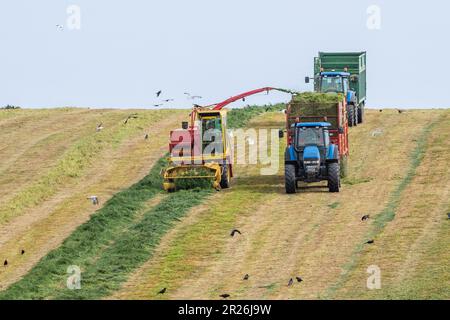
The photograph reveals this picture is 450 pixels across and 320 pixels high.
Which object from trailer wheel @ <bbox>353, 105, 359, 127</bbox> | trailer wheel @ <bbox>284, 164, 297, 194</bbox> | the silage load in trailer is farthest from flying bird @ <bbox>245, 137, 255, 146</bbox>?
trailer wheel @ <bbox>284, 164, 297, 194</bbox>

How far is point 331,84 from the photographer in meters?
51.5

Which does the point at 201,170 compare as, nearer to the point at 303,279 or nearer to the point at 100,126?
the point at 303,279

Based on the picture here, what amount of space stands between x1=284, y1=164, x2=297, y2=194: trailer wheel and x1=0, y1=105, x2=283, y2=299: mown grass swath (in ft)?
8.10

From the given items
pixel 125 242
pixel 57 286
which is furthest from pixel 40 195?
pixel 57 286

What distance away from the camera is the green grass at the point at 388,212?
3005 centimetres

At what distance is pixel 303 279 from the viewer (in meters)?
30.2

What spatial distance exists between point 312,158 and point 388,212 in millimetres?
3586

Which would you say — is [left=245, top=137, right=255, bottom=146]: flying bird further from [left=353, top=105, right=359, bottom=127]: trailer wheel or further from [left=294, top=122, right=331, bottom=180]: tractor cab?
[left=294, top=122, right=331, bottom=180]: tractor cab

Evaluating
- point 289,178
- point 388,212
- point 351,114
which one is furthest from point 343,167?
A: point 351,114

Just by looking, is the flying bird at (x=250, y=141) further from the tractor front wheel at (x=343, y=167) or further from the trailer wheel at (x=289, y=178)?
the trailer wheel at (x=289, y=178)

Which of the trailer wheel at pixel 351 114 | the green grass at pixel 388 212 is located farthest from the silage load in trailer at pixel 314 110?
the trailer wheel at pixel 351 114

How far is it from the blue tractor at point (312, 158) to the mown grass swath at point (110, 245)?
275 cm

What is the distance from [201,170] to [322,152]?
385 centimetres

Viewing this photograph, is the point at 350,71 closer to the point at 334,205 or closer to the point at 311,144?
the point at 311,144
